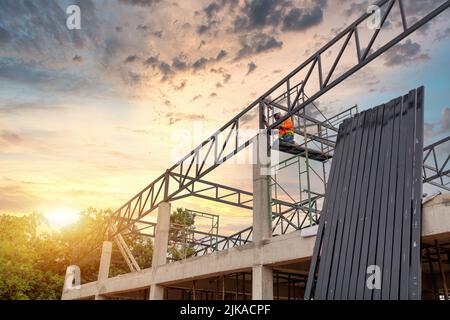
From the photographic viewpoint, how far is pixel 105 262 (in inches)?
1003

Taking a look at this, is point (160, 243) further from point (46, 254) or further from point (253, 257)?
point (46, 254)

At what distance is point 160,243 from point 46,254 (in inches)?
1189

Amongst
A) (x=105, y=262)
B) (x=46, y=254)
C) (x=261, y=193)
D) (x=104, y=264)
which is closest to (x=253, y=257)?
(x=261, y=193)

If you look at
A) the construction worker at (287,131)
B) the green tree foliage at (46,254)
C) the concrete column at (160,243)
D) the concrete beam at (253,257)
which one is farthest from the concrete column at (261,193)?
the green tree foliage at (46,254)

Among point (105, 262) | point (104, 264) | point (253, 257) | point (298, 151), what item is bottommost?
point (253, 257)

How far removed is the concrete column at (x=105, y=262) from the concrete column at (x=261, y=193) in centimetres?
1430

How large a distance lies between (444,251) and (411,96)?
4.29 meters

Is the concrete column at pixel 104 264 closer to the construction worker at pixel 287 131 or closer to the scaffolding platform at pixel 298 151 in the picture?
the scaffolding platform at pixel 298 151

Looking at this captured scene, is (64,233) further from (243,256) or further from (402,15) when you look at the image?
(402,15)

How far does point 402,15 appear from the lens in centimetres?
1077

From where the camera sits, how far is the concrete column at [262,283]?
11.9m

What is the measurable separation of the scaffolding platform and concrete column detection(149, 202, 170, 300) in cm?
691

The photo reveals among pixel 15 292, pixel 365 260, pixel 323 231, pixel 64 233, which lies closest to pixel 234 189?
pixel 323 231

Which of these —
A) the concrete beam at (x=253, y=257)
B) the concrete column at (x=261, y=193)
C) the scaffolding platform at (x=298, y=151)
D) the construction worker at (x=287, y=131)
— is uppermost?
the construction worker at (x=287, y=131)
